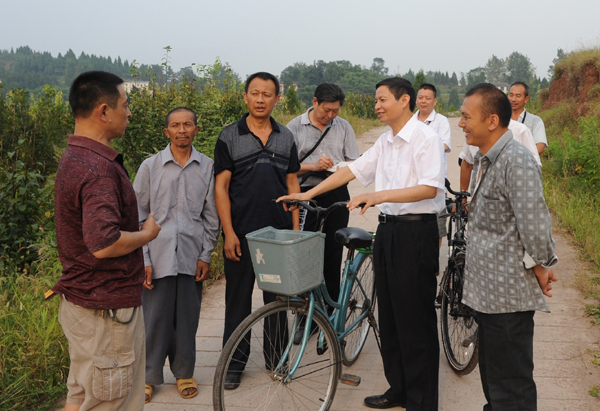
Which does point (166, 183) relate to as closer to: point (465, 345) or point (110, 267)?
point (110, 267)

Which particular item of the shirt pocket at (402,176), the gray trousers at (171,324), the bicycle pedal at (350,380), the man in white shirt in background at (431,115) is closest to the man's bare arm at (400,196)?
the shirt pocket at (402,176)

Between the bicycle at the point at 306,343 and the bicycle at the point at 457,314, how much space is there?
58 centimetres

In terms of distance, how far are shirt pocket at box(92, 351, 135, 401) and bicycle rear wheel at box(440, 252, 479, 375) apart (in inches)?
102

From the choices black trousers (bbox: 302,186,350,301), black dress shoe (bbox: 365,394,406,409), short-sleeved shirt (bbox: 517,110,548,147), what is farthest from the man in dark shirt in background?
short-sleeved shirt (bbox: 517,110,548,147)

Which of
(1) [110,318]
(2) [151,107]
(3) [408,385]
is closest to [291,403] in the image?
(3) [408,385]

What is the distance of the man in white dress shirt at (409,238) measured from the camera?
348cm

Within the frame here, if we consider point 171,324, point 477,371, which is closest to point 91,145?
point 171,324

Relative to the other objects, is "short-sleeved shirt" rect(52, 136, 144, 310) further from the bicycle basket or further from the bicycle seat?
the bicycle seat

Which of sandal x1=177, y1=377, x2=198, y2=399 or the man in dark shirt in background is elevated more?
the man in dark shirt in background

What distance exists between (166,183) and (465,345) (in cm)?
258

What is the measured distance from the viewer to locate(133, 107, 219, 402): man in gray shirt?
4059mm

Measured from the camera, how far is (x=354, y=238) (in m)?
3.77

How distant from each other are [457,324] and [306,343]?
66.8 inches

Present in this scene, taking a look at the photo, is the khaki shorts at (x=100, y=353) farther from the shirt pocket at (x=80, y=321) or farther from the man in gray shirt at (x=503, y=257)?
the man in gray shirt at (x=503, y=257)
